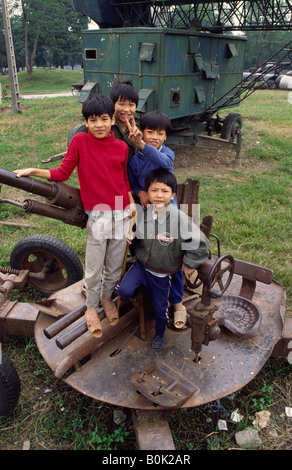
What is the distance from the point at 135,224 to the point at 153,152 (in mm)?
574

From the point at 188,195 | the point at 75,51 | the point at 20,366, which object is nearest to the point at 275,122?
the point at 188,195

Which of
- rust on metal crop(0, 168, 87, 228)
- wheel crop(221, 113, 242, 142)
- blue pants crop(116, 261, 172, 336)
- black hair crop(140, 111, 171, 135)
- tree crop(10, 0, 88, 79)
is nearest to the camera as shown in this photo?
rust on metal crop(0, 168, 87, 228)

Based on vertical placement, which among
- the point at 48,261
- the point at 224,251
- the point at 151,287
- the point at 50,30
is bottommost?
the point at 224,251

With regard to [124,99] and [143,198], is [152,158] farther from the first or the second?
[124,99]

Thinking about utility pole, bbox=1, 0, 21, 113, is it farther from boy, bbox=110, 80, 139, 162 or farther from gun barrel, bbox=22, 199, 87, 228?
gun barrel, bbox=22, 199, 87, 228

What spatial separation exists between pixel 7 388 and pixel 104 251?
3.47 feet

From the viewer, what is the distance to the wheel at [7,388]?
251 cm

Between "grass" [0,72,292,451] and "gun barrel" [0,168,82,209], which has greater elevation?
"gun barrel" [0,168,82,209]

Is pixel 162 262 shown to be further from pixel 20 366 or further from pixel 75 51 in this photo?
pixel 75 51

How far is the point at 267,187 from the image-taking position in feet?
22.8

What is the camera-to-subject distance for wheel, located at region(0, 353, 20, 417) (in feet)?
8.22

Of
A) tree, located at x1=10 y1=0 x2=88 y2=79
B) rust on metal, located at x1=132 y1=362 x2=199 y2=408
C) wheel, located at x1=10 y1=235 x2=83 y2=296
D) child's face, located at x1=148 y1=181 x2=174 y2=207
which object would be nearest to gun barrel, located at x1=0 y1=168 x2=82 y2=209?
child's face, located at x1=148 y1=181 x2=174 y2=207

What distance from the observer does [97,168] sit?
2.42m

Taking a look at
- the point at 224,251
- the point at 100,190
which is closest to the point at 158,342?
the point at 100,190
